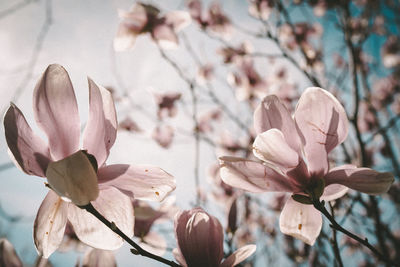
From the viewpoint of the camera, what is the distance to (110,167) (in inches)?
18.9

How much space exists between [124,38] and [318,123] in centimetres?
110

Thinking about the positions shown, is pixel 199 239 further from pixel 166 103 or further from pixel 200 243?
pixel 166 103

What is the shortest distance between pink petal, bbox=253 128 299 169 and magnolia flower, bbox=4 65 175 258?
0.16m

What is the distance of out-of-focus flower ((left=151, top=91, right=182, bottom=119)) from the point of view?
222 cm

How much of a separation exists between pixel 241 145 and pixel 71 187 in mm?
1773

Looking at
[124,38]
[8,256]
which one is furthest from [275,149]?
[124,38]

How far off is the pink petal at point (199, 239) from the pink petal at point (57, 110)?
0.23 metres

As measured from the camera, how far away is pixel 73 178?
39 centimetres

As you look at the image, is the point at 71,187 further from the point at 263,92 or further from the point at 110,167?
the point at 263,92

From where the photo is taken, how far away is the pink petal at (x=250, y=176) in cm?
48

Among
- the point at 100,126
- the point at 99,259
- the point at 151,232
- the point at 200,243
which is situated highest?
the point at 100,126

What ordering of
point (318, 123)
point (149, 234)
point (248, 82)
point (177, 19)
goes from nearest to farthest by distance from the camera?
point (318, 123), point (149, 234), point (177, 19), point (248, 82)

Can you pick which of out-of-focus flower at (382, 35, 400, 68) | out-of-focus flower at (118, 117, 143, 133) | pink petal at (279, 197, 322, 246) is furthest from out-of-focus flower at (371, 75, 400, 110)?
pink petal at (279, 197, 322, 246)

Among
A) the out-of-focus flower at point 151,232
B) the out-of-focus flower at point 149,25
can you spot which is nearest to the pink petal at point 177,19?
the out-of-focus flower at point 149,25
